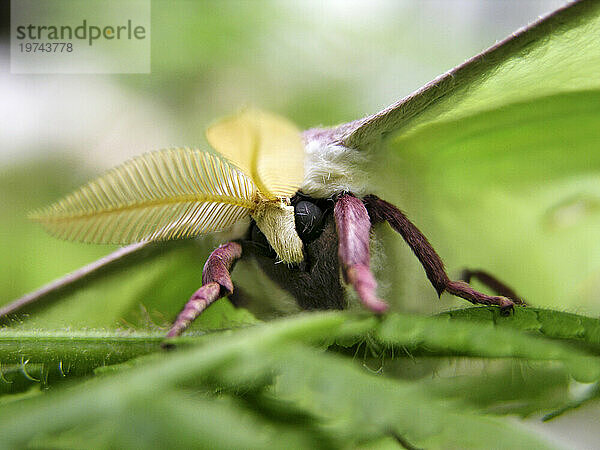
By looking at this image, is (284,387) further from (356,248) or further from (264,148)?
(264,148)

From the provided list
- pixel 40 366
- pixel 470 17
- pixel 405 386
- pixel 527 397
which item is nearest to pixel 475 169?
pixel 527 397

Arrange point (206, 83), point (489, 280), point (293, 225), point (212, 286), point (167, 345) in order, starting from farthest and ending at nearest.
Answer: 1. point (206, 83)
2. point (489, 280)
3. point (293, 225)
4. point (212, 286)
5. point (167, 345)

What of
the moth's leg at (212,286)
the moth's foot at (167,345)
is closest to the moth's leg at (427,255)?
the moth's leg at (212,286)

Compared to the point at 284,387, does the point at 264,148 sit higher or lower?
higher

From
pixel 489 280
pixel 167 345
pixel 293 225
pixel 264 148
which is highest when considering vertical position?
pixel 264 148

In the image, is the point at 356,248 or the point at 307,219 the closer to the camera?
the point at 356,248

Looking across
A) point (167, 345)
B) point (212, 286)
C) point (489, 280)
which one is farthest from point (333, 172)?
point (489, 280)
